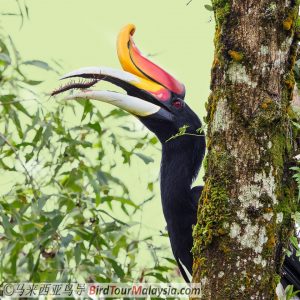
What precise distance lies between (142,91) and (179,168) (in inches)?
15.5

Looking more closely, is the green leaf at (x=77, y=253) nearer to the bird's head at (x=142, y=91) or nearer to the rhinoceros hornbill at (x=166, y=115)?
the rhinoceros hornbill at (x=166, y=115)

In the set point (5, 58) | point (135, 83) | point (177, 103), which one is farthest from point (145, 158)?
point (5, 58)

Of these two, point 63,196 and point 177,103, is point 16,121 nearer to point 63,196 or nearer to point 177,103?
point 63,196

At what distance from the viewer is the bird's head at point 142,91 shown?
349 centimetres

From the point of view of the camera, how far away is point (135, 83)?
3.64 meters

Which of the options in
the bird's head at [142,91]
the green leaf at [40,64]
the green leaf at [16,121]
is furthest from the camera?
the green leaf at [16,121]

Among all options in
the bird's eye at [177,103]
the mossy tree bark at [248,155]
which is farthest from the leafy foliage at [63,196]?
the mossy tree bark at [248,155]

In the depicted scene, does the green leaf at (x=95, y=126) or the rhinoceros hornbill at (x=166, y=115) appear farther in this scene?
the green leaf at (x=95, y=126)

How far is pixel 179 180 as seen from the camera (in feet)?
12.2

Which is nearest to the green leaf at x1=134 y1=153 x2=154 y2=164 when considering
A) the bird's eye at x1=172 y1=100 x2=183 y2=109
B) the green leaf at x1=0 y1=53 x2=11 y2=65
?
the bird's eye at x1=172 y1=100 x2=183 y2=109

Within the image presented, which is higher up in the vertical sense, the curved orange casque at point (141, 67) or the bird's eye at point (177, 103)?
the curved orange casque at point (141, 67)

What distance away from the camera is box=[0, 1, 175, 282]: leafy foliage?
3627 millimetres

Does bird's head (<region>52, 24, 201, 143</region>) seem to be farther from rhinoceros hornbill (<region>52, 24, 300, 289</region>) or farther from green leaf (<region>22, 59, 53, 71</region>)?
green leaf (<region>22, 59, 53, 71</region>)

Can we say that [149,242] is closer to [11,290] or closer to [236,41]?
[11,290]
